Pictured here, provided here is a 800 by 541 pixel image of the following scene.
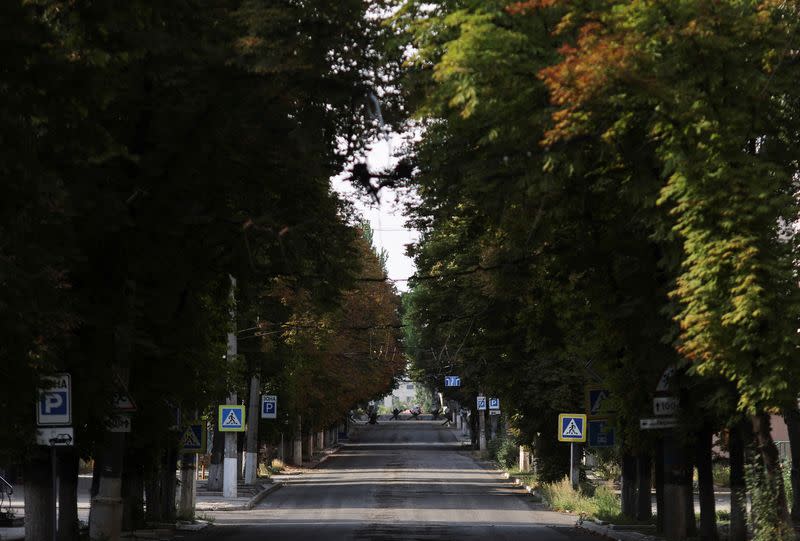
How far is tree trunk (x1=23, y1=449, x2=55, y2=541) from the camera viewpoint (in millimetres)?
22703

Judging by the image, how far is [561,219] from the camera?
2223 cm

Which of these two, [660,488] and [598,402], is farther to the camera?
[660,488]

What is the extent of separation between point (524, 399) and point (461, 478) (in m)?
17.5

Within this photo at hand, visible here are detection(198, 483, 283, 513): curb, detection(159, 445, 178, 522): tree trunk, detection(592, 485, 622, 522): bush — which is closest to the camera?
detection(159, 445, 178, 522): tree trunk

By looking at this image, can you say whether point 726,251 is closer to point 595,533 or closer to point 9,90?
point 9,90

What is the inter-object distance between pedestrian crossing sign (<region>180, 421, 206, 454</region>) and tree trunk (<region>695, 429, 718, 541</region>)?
1141cm

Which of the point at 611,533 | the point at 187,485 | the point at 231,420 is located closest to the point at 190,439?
the point at 187,485

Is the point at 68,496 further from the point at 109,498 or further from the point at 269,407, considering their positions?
the point at 269,407

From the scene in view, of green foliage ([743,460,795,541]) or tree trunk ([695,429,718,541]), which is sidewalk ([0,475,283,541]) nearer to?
tree trunk ([695,429,718,541])

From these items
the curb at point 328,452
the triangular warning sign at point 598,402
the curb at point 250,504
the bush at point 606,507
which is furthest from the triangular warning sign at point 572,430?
the curb at point 328,452

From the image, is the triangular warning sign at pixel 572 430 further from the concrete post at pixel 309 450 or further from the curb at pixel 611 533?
the concrete post at pixel 309 450

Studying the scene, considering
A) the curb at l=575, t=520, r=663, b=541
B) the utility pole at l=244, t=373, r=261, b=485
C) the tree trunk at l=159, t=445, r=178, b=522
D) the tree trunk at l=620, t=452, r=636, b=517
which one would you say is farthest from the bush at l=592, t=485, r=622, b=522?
the utility pole at l=244, t=373, r=261, b=485

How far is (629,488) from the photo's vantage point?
35031mm

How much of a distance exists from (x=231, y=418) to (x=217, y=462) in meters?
8.25
